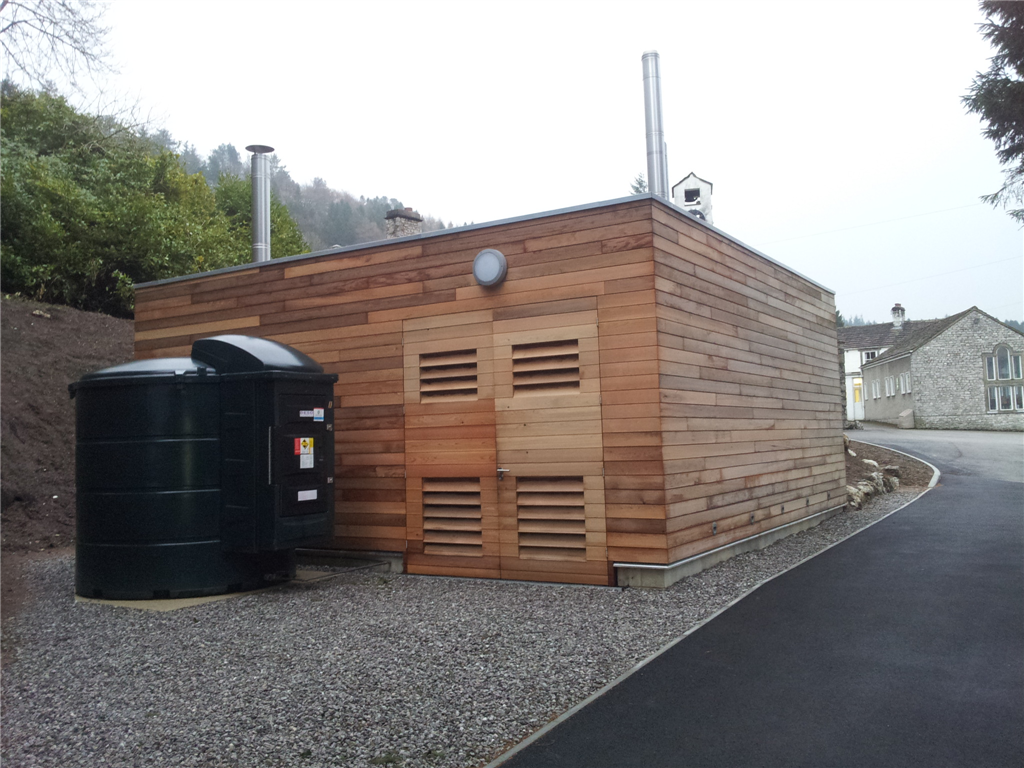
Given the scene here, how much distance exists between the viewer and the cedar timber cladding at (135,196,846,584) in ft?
23.2

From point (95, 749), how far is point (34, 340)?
45.2 feet

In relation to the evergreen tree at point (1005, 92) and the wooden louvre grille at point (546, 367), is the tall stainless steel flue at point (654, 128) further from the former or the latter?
the evergreen tree at point (1005, 92)

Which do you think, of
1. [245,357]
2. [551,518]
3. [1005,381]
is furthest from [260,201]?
[1005,381]

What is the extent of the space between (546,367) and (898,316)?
53.4 metres

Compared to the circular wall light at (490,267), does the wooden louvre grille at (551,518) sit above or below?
below

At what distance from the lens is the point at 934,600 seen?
6.31 meters

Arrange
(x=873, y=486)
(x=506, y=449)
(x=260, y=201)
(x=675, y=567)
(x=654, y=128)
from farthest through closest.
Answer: (x=873, y=486)
(x=260, y=201)
(x=654, y=128)
(x=506, y=449)
(x=675, y=567)

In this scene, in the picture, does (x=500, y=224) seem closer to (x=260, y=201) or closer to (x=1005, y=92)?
(x=260, y=201)

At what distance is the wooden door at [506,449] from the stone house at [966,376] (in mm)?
37616

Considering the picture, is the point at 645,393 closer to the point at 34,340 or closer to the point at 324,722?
the point at 324,722

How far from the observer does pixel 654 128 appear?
9.44 m

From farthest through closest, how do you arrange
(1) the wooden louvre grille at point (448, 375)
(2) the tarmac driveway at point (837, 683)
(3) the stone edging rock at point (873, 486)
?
(3) the stone edging rock at point (873, 486)
(1) the wooden louvre grille at point (448, 375)
(2) the tarmac driveway at point (837, 683)

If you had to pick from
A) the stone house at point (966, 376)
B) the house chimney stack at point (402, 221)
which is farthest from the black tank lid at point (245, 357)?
the stone house at point (966, 376)

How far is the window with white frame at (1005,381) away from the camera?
39.0 metres
